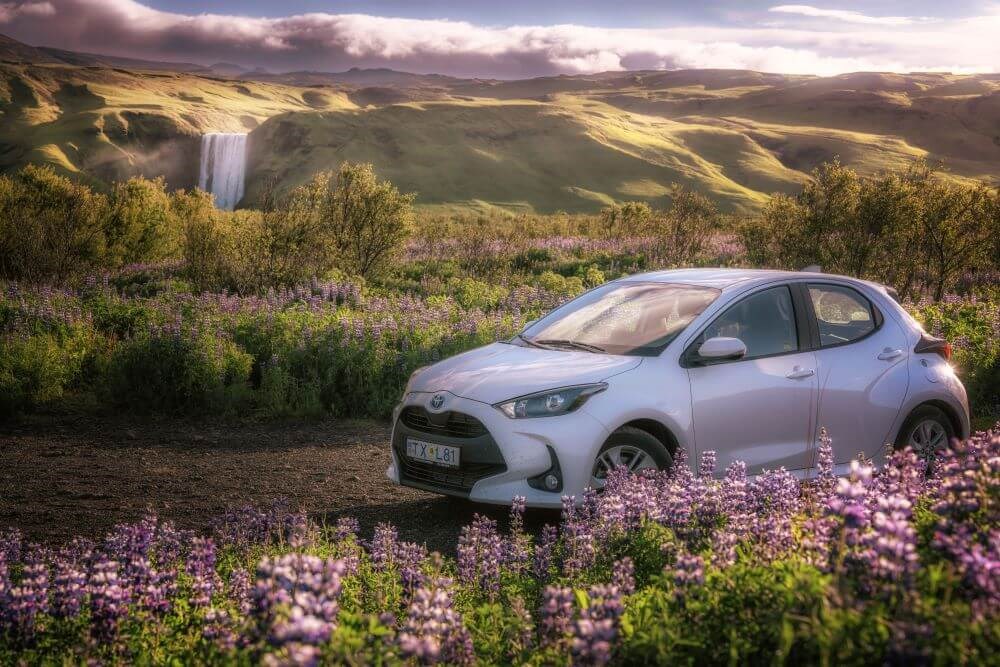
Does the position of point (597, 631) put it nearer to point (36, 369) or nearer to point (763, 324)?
point (763, 324)

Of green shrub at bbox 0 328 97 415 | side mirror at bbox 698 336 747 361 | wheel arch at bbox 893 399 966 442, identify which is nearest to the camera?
side mirror at bbox 698 336 747 361

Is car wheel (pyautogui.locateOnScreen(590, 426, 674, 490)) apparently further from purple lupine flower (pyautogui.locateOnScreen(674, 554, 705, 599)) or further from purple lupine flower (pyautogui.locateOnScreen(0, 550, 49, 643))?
purple lupine flower (pyautogui.locateOnScreen(0, 550, 49, 643))

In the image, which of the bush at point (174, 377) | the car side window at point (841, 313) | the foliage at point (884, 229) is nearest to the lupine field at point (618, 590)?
the car side window at point (841, 313)

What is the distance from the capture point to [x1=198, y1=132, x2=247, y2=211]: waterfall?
4471 inches

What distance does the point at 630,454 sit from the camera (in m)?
5.79

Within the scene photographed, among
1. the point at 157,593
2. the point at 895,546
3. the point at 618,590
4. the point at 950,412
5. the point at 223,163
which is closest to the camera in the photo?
the point at 895,546

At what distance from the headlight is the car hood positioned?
37 millimetres

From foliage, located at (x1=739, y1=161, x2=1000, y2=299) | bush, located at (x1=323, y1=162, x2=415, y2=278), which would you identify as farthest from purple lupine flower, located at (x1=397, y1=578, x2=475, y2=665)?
bush, located at (x1=323, y1=162, x2=415, y2=278)

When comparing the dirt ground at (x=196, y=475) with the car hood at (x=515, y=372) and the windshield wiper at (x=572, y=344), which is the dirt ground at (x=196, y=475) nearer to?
the car hood at (x=515, y=372)

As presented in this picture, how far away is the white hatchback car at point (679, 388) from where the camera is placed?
5.64 meters

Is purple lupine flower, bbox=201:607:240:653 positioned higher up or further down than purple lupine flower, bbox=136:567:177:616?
higher up

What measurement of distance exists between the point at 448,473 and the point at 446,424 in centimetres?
33

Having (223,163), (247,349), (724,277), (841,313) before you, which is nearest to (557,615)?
(724,277)

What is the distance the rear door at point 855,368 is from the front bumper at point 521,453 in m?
2.04
